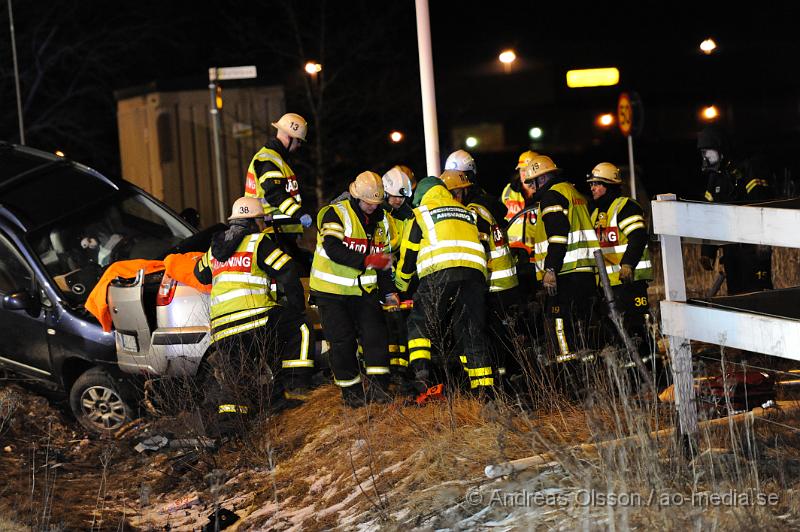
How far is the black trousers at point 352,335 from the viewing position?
302 inches

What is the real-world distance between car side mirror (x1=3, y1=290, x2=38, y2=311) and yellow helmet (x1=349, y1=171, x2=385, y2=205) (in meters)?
2.94

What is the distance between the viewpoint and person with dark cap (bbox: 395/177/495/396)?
297 inches

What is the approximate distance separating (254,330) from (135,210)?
2872 millimetres

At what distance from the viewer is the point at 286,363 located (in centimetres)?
791

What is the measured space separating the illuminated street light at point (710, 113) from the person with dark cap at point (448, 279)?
50.6 feet

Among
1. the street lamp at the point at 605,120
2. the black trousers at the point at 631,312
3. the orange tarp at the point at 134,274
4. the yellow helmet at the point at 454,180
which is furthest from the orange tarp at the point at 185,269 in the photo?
the street lamp at the point at 605,120

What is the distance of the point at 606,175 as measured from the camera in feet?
29.5

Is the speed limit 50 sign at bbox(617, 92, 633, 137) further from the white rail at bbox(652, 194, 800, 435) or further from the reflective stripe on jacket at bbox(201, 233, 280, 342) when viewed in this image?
the white rail at bbox(652, 194, 800, 435)

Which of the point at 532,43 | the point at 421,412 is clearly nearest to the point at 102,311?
the point at 421,412

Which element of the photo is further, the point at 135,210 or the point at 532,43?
the point at 532,43

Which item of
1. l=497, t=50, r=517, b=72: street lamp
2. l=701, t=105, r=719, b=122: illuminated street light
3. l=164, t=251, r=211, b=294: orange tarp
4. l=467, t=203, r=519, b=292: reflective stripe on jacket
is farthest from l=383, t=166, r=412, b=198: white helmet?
l=701, t=105, r=719, b=122: illuminated street light

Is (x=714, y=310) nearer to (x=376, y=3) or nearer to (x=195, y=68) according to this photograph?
(x=376, y=3)

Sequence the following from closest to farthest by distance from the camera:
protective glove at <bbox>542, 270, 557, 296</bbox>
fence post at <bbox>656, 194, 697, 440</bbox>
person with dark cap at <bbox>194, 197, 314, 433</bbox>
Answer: fence post at <bbox>656, 194, 697, 440</bbox> < person with dark cap at <bbox>194, 197, 314, 433</bbox> < protective glove at <bbox>542, 270, 557, 296</bbox>

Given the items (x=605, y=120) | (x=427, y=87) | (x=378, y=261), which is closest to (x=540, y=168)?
(x=427, y=87)
